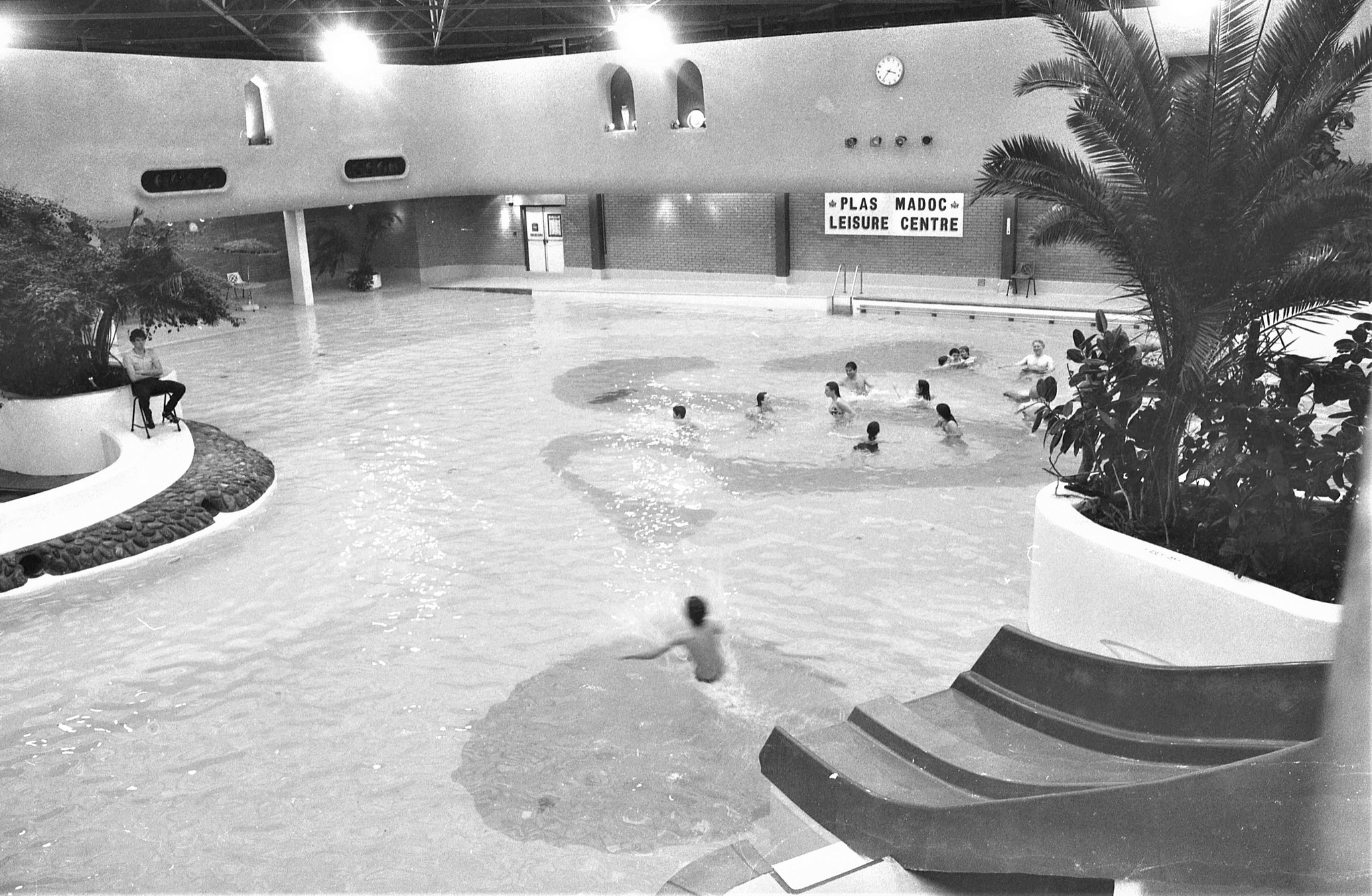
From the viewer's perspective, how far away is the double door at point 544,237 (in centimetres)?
2894

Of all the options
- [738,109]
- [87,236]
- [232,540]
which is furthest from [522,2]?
[232,540]

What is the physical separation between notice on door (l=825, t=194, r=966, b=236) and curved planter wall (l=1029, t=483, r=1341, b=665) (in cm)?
1726

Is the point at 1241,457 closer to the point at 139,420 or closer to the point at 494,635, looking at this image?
the point at 494,635

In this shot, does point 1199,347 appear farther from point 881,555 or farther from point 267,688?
point 267,688

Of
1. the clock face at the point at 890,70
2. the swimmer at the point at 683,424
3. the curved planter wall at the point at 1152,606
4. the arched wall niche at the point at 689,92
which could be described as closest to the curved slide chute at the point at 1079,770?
the curved planter wall at the point at 1152,606

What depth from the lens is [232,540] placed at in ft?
33.3

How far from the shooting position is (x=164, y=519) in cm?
1020

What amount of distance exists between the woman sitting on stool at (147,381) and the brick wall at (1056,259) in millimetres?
15731

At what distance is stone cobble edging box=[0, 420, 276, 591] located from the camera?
9.27m

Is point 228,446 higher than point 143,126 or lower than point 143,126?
lower

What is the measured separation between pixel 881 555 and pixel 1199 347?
381 centimetres

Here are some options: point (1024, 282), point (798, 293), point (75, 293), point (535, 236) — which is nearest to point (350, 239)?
point (535, 236)

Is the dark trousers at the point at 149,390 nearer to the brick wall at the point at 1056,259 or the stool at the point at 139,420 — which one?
the stool at the point at 139,420

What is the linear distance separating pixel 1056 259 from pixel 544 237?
13357mm
